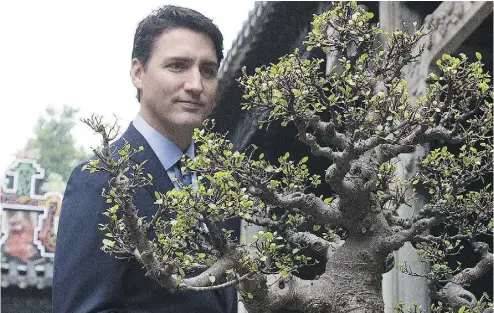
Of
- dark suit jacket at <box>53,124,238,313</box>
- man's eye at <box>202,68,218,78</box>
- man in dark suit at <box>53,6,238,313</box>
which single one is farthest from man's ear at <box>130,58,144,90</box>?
dark suit jacket at <box>53,124,238,313</box>

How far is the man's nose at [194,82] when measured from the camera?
2.90 m

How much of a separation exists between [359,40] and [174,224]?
92 centimetres

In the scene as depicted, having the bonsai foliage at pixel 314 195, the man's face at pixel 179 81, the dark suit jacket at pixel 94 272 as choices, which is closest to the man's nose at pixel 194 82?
the man's face at pixel 179 81

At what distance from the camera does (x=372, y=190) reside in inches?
127

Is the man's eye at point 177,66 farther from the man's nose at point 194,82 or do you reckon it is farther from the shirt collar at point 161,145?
the shirt collar at point 161,145

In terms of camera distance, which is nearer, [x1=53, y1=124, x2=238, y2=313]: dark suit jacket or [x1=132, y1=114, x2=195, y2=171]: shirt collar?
[x1=53, y1=124, x2=238, y2=313]: dark suit jacket

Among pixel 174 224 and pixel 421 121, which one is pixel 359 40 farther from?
pixel 174 224

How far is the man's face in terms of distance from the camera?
2922 mm

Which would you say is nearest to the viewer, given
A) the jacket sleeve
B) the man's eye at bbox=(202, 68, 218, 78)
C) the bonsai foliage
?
the jacket sleeve

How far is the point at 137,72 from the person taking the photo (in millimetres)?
3082

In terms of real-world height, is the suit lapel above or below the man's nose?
below

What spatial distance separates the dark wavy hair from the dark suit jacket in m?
0.44

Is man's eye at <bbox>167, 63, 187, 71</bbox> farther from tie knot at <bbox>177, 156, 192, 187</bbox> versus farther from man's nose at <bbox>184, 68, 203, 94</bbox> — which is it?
tie knot at <bbox>177, 156, 192, 187</bbox>

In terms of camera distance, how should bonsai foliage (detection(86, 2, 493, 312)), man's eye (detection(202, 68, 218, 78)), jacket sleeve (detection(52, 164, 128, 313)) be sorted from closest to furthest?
jacket sleeve (detection(52, 164, 128, 313)) < bonsai foliage (detection(86, 2, 493, 312)) < man's eye (detection(202, 68, 218, 78))
